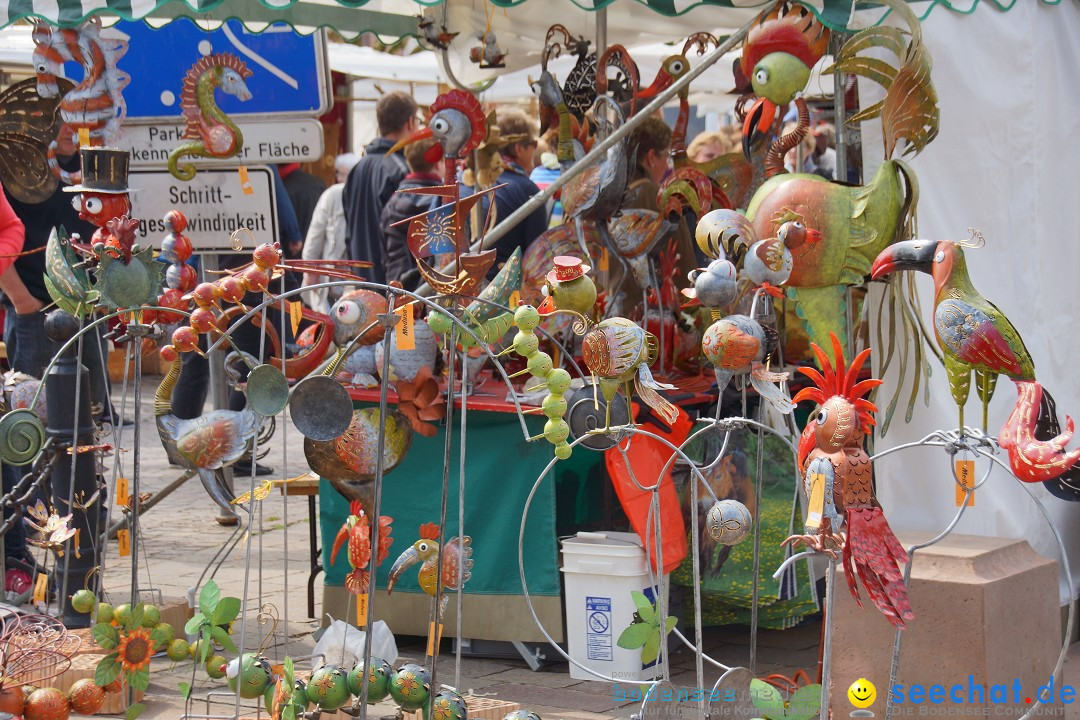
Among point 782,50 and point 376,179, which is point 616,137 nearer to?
point 782,50

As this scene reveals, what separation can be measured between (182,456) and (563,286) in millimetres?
1161

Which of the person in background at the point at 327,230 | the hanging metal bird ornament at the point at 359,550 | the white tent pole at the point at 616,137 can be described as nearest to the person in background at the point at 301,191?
the person in background at the point at 327,230

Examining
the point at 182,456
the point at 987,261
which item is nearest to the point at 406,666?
the point at 182,456

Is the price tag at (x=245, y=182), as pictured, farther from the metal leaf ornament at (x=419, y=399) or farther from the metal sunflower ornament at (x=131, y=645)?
the metal sunflower ornament at (x=131, y=645)

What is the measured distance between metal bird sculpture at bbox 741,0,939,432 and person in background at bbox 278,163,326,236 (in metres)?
4.44

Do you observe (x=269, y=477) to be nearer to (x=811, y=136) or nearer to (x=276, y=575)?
(x=276, y=575)

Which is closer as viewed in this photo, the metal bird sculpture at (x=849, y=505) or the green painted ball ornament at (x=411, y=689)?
the metal bird sculpture at (x=849, y=505)

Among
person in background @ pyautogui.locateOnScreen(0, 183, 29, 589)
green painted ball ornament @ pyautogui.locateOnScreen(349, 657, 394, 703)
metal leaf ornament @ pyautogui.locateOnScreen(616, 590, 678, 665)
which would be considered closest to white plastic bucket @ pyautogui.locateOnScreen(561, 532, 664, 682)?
metal leaf ornament @ pyautogui.locateOnScreen(616, 590, 678, 665)

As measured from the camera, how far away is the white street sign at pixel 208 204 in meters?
4.77

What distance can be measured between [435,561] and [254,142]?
81.5 inches

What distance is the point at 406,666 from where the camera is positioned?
10.2 ft

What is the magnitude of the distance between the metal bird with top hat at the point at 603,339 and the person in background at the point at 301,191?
15.8 feet

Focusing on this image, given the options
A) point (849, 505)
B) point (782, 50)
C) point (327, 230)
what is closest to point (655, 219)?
point (782, 50)

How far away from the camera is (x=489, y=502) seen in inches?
166
